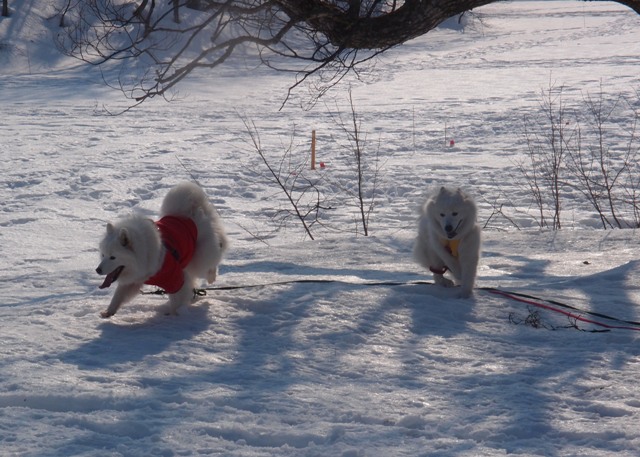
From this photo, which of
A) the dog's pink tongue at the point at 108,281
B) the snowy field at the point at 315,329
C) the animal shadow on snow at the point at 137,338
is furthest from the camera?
the dog's pink tongue at the point at 108,281

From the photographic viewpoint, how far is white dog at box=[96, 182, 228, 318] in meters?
5.81

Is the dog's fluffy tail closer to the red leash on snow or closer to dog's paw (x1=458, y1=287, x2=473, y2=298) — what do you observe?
dog's paw (x1=458, y1=287, x2=473, y2=298)

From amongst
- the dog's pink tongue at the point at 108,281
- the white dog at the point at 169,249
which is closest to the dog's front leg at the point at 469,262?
the white dog at the point at 169,249

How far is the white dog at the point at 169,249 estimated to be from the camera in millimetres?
5809

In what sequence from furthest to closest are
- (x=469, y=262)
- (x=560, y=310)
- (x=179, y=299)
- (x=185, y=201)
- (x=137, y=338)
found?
(x=469, y=262)
(x=185, y=201)
(x=560, y=310)
(x=179, y=299)
(x=137, y=338)

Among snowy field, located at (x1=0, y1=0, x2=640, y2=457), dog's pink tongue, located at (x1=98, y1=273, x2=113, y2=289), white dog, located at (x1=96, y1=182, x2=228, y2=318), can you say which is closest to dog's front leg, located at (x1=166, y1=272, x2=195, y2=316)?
white dog, located at (x1=96, y1=182, x2=228, y2=318)

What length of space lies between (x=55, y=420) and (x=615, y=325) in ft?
13.1

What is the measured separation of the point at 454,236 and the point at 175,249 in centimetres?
221

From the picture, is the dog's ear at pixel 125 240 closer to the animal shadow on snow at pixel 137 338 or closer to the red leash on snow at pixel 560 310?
the animal shadow on snow at pixel 137 338

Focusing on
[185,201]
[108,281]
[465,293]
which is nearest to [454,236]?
[465,293]

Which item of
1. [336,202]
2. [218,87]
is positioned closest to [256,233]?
[336,202]

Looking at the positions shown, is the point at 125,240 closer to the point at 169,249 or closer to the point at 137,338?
the point at 169,249

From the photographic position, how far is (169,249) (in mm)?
6082

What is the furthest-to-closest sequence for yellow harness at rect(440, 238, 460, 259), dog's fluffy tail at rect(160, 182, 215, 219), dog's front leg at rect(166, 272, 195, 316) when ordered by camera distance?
yellow harness at rect(440, 238, 460, 259) < dog's fluffy tail at rect(160, 182, 215, 219) < dog's front leg at rect(166, 272, 195, 316)
